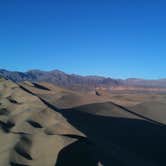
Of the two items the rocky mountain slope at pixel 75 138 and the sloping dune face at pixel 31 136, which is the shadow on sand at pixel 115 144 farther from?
the sloping dune face at pixel 31 136

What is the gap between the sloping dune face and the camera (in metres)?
6.82

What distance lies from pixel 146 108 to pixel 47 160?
13036 millimetres

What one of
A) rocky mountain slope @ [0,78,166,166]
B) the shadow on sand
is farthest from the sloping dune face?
the shadow on sand

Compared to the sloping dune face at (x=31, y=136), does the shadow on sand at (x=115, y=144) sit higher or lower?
lower

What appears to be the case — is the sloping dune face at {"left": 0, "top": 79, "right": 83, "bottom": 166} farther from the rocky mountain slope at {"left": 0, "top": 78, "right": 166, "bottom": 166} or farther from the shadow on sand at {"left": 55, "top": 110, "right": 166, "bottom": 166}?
the shadow on sand at {"left": 55, "top": 110, "right": 166, "bottom": 166}

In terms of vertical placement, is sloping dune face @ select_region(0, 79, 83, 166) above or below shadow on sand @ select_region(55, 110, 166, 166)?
above

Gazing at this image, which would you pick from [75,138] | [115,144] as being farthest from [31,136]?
[115,144]

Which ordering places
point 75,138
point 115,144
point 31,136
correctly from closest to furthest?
1. point 75,138
2. point 31,136
3. point 115,144

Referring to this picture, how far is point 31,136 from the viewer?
838 centimetres

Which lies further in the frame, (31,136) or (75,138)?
(31,136)

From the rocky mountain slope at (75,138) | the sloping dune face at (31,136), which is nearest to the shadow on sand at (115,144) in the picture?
the rocky mountain slope at (75,138)

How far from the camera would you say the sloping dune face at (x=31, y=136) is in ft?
22.4

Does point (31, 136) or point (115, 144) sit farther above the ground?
point (31, 136)

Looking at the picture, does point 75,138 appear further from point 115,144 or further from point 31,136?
point 115,144
